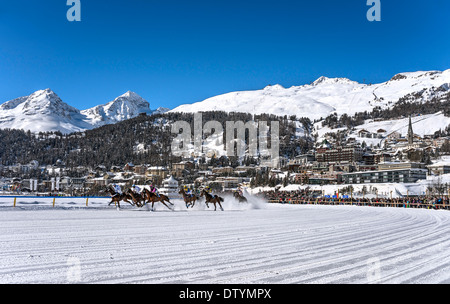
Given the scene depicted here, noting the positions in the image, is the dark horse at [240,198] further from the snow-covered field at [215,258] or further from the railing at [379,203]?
the snow-covered field at [215,258]

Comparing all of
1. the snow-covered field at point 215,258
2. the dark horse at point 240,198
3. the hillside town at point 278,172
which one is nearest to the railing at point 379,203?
the dark horse at point 240,198

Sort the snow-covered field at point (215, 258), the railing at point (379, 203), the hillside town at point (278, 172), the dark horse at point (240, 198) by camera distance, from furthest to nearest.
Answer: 1. the hillside town at point (278, 172)
2. the railing at point (379, 203)
3. the dark horse at point (240, 198)
4. the snow-covered field at point (215, 258)

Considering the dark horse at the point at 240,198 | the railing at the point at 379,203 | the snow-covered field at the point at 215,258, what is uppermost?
the snow-covered field at the point at 215,258

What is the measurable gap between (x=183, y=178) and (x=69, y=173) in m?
60.2

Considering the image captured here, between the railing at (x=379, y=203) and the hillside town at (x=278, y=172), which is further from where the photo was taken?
the hillside town at (x=278, y=172)

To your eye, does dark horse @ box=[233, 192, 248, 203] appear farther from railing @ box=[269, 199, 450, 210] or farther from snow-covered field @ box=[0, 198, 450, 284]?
snow-covered field @ box=[0, 198, 450, 284]

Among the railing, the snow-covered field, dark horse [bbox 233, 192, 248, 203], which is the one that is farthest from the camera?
the railing

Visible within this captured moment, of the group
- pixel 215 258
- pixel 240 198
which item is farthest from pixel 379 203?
pixel 215 258

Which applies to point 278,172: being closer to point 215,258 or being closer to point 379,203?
point 379,203

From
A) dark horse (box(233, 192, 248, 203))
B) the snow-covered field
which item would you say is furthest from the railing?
the snow-covered field

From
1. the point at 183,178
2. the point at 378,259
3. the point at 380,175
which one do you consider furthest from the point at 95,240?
the point at 183,178

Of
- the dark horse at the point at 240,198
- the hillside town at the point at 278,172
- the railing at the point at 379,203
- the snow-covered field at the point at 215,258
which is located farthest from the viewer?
the hillside town at the point at 278,172

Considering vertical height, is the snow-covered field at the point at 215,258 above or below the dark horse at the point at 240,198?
above

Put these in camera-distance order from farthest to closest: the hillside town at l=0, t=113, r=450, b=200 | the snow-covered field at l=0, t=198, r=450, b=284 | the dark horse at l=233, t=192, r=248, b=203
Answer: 1. the hillside town at l=0, t=113, r=450, b=200
2. the dark horse at l=233, t=192, r=248, b=203
3. the snow-covered field at l=0, t=198, r=450, b=284
